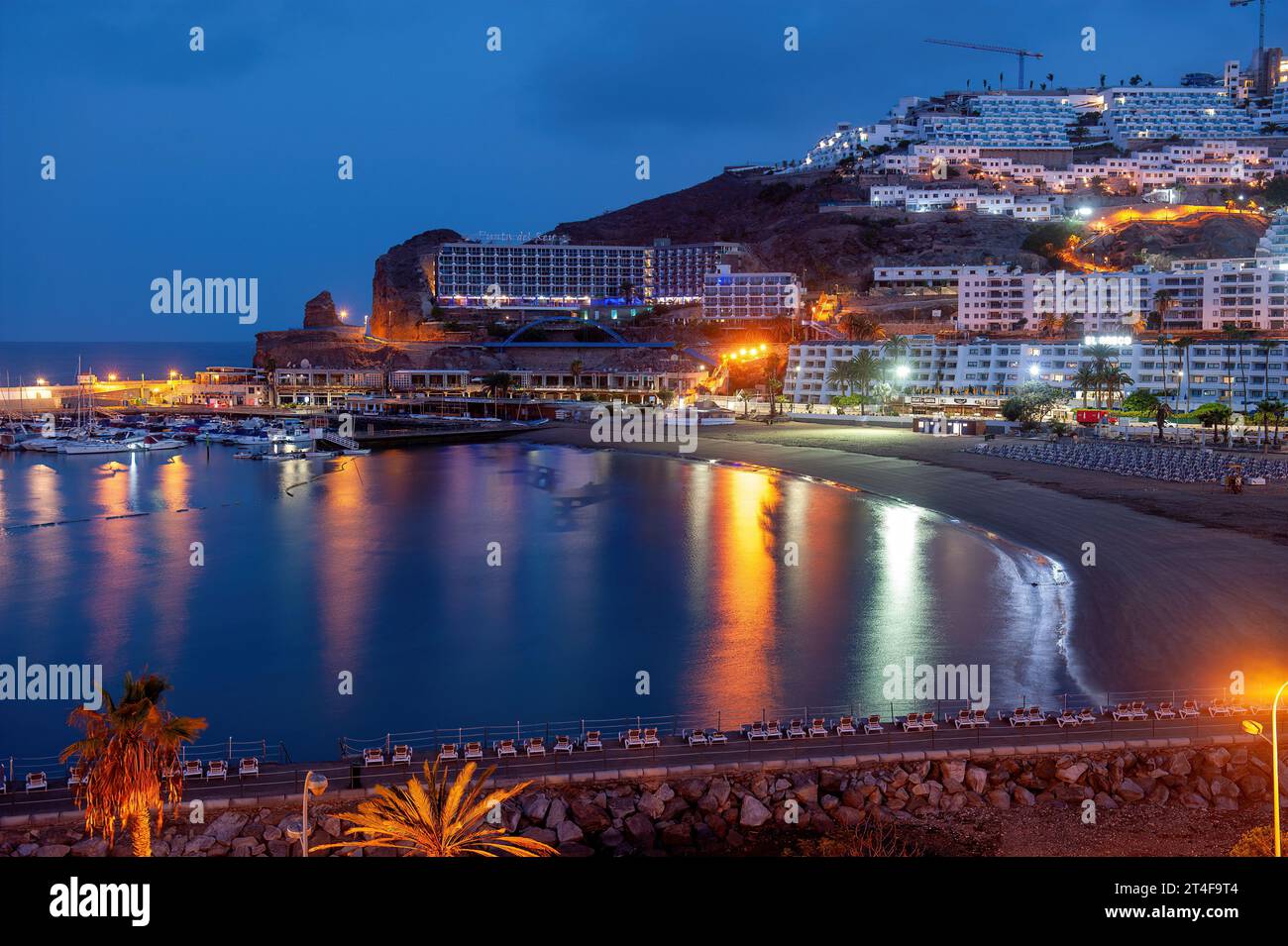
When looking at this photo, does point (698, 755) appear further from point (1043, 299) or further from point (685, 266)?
point (685, 266)

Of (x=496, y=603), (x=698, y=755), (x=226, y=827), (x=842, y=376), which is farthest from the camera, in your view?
(x=842, y=376)

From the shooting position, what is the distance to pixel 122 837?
37.8ft

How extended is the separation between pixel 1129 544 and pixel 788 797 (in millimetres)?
18458

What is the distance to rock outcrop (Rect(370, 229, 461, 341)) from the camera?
334 ft

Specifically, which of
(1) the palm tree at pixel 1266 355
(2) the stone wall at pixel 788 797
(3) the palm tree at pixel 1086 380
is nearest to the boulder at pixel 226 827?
(2) the stone wall at pixel 788 797

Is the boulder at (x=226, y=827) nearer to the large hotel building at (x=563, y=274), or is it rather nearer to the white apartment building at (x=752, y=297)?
the white apartment building at (x=752, y=297)

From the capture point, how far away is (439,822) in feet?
35.8

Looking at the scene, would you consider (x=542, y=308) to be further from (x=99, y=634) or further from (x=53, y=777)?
(x=53, y=777)

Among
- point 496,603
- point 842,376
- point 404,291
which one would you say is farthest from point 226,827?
point 404,291

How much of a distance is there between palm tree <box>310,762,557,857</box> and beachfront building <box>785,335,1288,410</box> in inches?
2200

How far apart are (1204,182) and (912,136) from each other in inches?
1146

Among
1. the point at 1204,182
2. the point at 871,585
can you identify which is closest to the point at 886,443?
the point at 871,585

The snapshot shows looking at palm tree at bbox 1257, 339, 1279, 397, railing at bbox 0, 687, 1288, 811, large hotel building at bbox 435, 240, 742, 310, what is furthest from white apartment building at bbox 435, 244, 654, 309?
railing at bbox 0, 687, 1288, 811

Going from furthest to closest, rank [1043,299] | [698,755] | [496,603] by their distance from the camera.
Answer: [1043,299], [496,603], [698,755]
